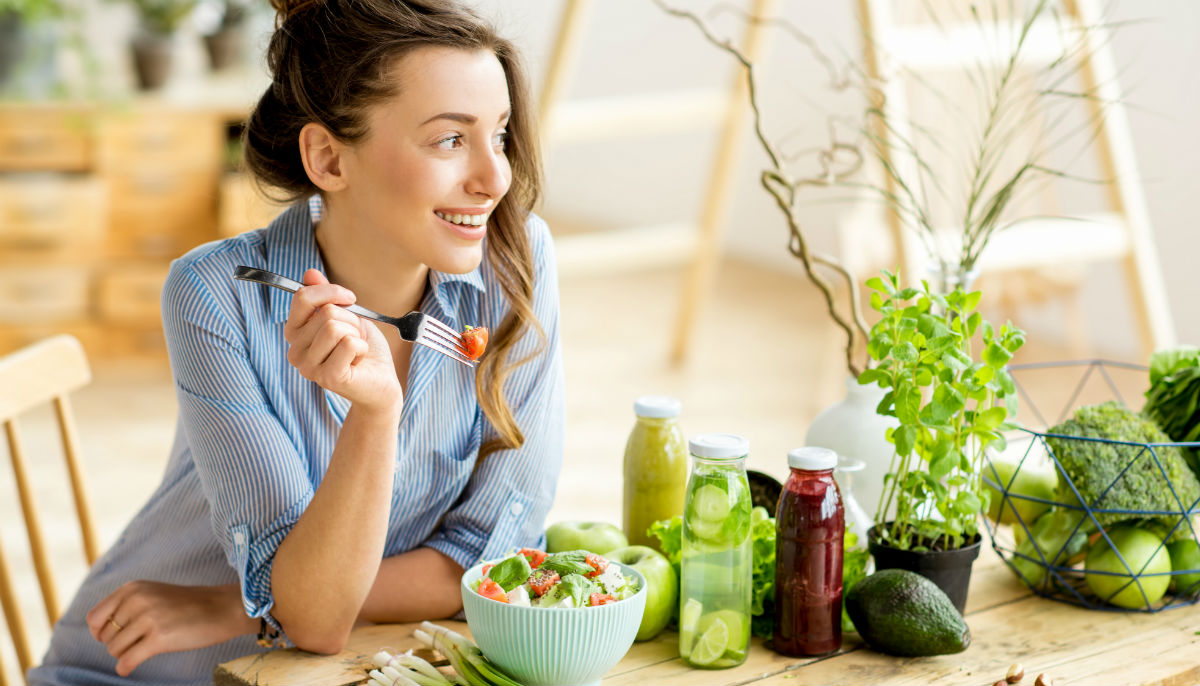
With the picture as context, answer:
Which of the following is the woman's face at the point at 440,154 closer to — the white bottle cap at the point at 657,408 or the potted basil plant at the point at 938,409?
the white bottle cap at the point at 657,408

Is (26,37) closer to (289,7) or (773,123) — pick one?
(773,123)

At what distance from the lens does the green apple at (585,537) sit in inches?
50.9

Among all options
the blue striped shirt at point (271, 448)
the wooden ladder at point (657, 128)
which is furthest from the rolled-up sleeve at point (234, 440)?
the wooden ladder at point (657, 128)

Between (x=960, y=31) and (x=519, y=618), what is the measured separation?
188 cm

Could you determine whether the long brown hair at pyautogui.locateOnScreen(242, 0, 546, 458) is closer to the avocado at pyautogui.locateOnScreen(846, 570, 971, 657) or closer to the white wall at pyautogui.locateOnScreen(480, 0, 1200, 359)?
the white wall at pyautogui.locateOnScreen(480, 0, 1200, 359)

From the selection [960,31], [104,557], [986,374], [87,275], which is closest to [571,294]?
[87,275]

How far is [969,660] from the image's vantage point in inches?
46.5

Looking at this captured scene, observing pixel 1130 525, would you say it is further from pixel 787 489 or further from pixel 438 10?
pixel 438 10

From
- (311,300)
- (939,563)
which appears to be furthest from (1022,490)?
(311,300)

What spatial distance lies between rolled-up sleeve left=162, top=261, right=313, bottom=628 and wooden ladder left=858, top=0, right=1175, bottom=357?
1.31m

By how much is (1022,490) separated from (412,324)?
26.3 inches

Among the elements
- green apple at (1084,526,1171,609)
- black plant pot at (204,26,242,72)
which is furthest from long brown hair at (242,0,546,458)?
black plant pot at (204,26,242,72)

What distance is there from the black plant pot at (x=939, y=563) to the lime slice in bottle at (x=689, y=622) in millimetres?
206

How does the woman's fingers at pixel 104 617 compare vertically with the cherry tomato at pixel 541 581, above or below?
above
